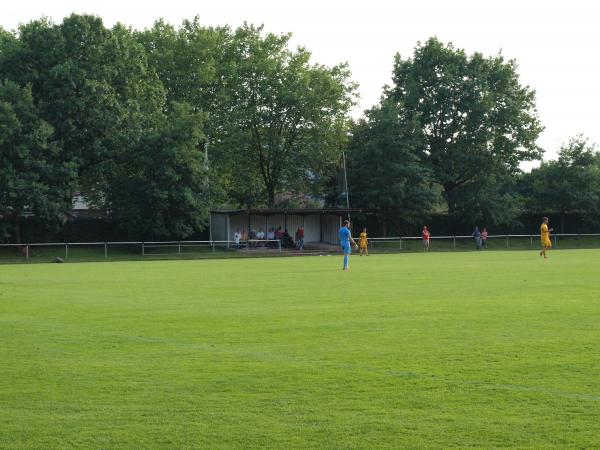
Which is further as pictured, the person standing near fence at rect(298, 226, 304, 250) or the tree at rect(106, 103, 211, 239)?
the person standing near fence at rect(298, 226, 304, 250)

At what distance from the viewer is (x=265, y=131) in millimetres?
72812

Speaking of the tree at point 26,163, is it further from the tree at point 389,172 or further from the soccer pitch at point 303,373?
the soccer pitch at point 303,373

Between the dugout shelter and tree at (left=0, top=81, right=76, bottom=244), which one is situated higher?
tree at (left=0, top=81, right=76, bottom=244)

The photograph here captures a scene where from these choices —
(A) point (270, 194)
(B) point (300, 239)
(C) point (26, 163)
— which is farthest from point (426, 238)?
(C) point (26, 163)

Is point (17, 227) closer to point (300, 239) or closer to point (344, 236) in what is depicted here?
point (300, 239)

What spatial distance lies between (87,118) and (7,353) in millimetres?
47124

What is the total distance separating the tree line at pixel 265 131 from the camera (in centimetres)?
5700

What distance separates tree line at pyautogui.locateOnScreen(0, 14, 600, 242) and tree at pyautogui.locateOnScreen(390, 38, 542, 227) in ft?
0.38

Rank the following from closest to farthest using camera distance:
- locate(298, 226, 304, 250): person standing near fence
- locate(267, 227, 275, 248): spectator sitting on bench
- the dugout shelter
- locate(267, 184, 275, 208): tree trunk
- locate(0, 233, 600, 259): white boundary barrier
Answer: locate(0, 233, 600, 259): white boundary barrier
locate(298, 226, 304, 250): person standing near fence
locate(267, 227, 275, 248): spectator sitting on bench
the dugout shelter
locate(267, 184, 275, 208): tree trunk

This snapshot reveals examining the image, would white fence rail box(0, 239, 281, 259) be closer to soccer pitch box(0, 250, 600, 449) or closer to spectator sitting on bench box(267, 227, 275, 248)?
spectator sitting on bench box(267, 227, 275, 248)

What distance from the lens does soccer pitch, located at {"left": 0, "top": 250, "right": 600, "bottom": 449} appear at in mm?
7102

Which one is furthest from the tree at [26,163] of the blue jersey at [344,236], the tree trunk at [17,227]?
the blue jersey at [344,236]

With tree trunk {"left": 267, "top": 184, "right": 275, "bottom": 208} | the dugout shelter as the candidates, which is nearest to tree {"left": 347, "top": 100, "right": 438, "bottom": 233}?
the dugout shelter

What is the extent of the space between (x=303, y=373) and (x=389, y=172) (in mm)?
56995
